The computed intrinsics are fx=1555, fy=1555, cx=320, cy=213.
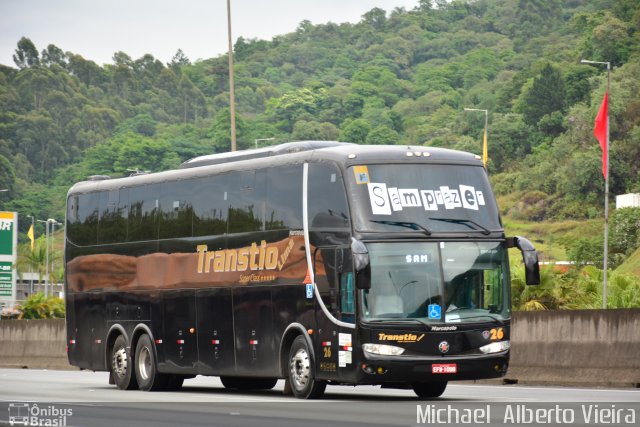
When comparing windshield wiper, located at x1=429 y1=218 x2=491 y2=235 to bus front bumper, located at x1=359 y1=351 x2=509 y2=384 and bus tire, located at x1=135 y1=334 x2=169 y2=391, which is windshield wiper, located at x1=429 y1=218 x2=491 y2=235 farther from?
bus tire, located at x1=135 y1=334 x2=169 y2=391

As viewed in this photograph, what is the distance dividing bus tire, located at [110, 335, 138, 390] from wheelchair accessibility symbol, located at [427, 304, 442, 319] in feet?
27.7

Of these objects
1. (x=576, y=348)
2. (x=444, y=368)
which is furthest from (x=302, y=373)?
(x=576, y=348)

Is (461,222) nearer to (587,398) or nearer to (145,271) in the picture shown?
(587,398)

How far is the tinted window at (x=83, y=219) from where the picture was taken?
102 ft

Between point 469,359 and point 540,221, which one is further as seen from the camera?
point 540,221

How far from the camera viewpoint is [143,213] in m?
29.2

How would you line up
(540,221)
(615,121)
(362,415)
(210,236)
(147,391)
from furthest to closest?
(540,221), (615,121), (147,391), (210,236), (362,415)

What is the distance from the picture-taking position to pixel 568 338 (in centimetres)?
2792

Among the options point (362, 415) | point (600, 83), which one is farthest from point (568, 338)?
point (600, 83)

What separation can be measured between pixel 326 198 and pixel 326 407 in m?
3.62

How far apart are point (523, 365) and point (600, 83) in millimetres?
157057

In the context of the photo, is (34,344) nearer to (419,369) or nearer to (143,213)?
(143,213)

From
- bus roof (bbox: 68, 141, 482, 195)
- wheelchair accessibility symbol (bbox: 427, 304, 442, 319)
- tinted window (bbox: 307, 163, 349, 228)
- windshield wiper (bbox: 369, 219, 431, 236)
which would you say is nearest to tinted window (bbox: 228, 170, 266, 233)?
bus roof (bbox: 68, 141, 482, 195)

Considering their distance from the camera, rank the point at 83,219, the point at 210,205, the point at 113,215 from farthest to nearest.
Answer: the point at 83,219 → the point at 113,215 → the point at 210,205
